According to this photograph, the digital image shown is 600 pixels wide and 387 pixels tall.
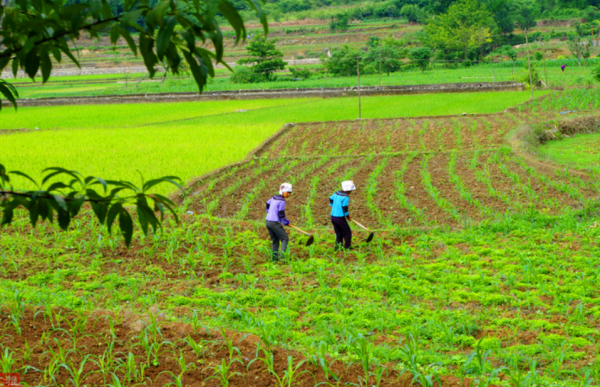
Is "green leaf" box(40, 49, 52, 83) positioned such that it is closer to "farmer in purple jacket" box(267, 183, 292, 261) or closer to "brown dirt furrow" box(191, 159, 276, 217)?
"farmer in purple jacket" box(267, 183, 292, 261)

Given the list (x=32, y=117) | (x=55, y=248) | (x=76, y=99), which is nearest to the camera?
(x=55, y=248)

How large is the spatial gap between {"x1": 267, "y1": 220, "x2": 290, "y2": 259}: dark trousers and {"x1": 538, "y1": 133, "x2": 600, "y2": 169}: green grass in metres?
8.37

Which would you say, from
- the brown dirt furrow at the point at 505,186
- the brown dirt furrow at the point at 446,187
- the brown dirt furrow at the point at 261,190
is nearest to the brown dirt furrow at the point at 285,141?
the brown dirt furrow at the point at 261,190

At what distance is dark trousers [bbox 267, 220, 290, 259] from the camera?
8.45 meters

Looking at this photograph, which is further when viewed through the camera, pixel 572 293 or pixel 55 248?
pixel 55 248

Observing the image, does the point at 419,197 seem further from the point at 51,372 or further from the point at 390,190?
the point at 51,372

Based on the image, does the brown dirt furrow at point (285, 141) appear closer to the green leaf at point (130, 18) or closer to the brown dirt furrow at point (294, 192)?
the brown dirt furrow at point (294, 192)

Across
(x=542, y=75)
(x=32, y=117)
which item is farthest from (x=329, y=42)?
(x=32, y=117)

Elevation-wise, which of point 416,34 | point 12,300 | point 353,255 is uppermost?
point 416,34

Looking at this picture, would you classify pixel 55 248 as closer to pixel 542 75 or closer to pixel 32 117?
pixel 32 117

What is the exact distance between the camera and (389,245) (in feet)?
29.3

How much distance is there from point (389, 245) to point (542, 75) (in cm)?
3301

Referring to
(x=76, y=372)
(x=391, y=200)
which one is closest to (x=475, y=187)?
(x=391, y=200)

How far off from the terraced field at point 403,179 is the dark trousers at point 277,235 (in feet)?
5.53
